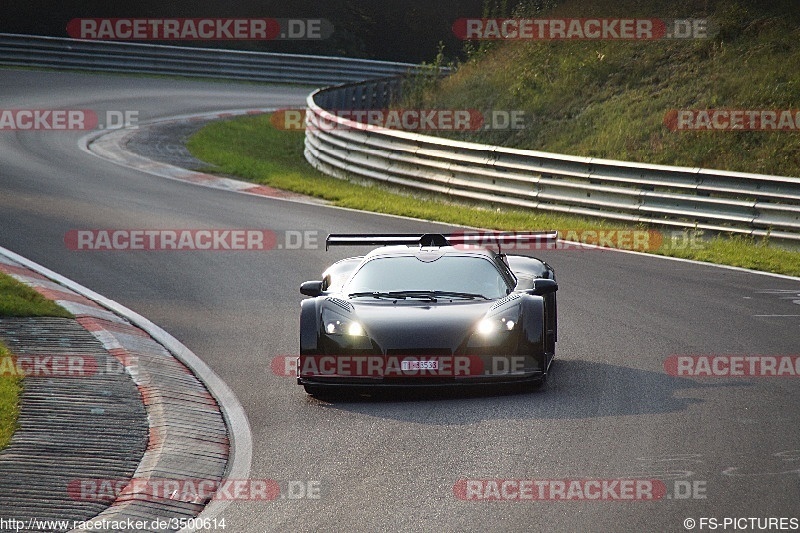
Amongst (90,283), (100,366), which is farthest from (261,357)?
(90,283)

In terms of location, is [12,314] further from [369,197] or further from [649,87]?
[649,87]

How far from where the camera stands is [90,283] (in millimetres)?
14188

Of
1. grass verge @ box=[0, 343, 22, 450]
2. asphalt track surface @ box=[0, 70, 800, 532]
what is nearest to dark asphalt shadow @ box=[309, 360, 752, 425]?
asphalt track surface @ box=[0, 70, 800, 532]

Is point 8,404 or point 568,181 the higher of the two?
point 568,181

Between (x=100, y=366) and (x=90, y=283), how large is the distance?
Answer: 4.47m

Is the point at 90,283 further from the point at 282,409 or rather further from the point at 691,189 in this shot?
the point at 691,189

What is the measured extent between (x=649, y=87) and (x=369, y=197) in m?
7.17

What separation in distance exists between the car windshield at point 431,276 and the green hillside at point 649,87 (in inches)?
461

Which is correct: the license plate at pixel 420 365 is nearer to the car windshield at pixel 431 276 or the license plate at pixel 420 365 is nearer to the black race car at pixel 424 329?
the black race car at pixel 424 329

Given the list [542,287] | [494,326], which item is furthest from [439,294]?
[542,287]

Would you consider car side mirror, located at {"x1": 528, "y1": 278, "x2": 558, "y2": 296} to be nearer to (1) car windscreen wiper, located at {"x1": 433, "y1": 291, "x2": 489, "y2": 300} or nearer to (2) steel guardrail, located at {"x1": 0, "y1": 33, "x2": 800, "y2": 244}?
(1) car windscreen wiper, located at {"x1": 433, "y1": 291, "x2": 489, "y2": 300}

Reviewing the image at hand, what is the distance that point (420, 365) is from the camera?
9555 millimetres

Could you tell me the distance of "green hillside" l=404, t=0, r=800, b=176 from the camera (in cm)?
2220

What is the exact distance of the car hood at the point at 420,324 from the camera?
376 inches
